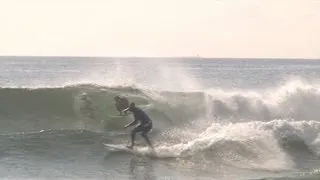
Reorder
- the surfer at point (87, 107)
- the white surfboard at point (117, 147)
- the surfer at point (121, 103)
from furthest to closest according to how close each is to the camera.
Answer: the surfer at point (87, 107), the surfer at point (121, 103), the white surfboard at point (117, 147)

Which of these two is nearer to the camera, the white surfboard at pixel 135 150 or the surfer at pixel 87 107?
the white surfboard at pixel 135 150

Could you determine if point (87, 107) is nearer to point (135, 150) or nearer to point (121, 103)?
point (121, 103)

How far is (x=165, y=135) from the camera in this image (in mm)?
16391

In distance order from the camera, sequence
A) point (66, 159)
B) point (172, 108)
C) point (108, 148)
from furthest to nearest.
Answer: point (172, 108), point (108, 148), point (66, 159)

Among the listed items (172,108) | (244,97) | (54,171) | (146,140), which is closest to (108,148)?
(146,140)

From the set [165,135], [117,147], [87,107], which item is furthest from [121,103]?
[87,107]

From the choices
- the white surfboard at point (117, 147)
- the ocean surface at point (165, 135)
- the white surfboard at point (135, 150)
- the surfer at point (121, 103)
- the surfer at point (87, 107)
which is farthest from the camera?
the surfer at point (87, 107)

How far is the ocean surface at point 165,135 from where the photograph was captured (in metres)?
12.4

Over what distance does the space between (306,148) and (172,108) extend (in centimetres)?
539

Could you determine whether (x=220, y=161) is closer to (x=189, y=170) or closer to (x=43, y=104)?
(x=189, y=170)

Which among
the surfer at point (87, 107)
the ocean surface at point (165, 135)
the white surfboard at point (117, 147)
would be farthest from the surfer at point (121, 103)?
the surfer at point (87, 107)

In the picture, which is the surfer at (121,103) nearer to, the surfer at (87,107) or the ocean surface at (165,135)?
the ocean surface at (165,135)

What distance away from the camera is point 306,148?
1562cm

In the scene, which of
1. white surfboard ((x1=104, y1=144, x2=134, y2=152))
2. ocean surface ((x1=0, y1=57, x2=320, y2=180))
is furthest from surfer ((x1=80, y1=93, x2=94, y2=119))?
white surfboard ((x1=104, y1=144, x2=134, y2=152))
